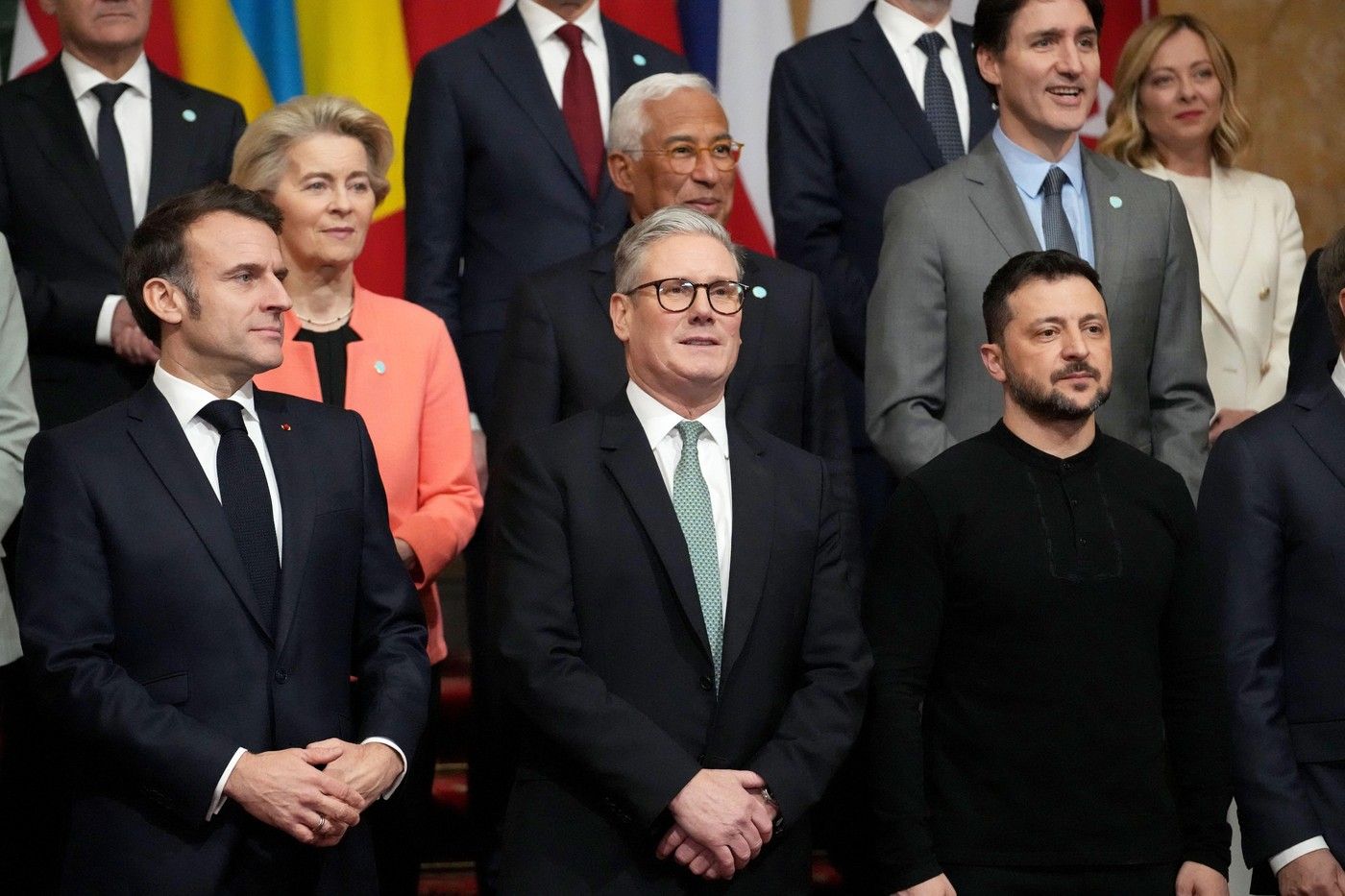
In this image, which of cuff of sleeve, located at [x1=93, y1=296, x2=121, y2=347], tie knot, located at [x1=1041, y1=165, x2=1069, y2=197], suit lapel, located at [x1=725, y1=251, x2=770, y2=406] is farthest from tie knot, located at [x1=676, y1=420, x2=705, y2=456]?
cuff of sleeve, located at [x1=93, y1=296, x2=121, y2=347]

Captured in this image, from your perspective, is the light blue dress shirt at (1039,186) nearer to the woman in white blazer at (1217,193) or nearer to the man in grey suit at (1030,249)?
the man in grey suit at (1030,249)

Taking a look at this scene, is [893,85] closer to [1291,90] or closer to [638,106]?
[638,106]

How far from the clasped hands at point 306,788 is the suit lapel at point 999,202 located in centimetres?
166

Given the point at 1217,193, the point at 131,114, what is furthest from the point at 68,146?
the point at 1217,193

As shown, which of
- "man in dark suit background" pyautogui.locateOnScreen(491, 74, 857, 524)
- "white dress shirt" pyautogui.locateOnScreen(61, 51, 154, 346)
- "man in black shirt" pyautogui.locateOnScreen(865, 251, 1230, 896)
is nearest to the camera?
"man in black shirt" pyautogui.locateOnScreen(865, 251, 1230, 896)

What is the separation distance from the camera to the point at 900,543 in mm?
3273

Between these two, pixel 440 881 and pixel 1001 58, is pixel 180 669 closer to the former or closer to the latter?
pixel 440 881

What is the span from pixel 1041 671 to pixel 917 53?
1910 mm

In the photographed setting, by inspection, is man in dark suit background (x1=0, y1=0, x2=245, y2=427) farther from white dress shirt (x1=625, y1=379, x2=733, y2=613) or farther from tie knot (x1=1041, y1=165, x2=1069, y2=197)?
tie knot (x1=1041, y1=165, x2=1069, y2=197)

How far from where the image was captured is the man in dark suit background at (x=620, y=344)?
369 cm

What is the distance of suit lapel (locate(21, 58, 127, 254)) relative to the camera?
13.9 ft

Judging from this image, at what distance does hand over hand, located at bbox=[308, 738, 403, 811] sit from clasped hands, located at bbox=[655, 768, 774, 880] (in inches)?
18.1

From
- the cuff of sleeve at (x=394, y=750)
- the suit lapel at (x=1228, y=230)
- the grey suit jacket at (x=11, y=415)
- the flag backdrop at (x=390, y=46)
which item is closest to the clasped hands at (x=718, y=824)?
the cuff of sleeve at (x=394, y=750)

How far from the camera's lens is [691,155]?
3.93 metres
